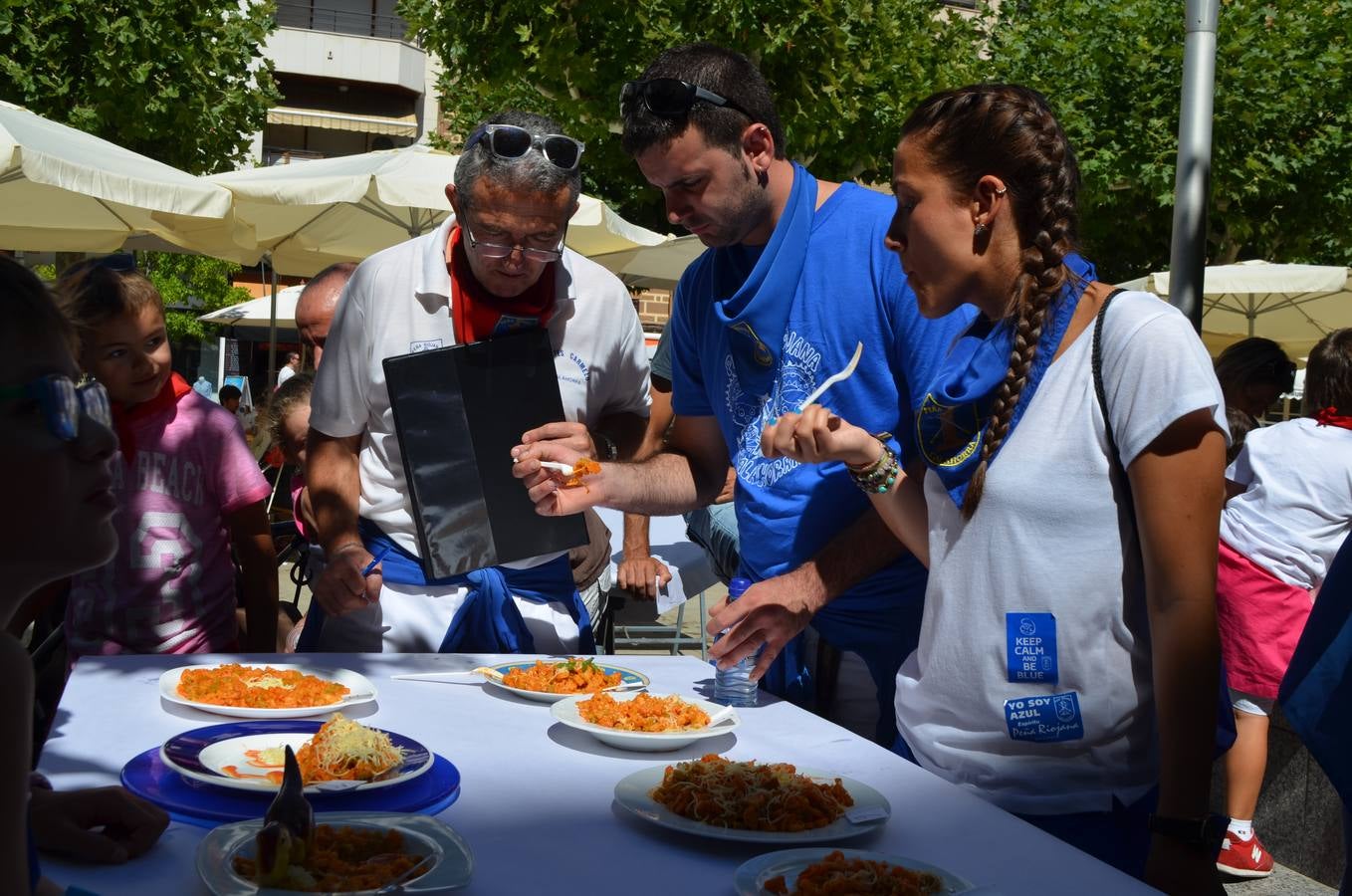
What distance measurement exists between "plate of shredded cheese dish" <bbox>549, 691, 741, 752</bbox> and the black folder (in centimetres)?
65

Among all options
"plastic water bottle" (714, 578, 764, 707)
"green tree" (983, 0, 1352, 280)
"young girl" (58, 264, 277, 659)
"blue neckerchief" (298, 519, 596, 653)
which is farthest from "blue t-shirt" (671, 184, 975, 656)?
"green tree" (983, 0, 1352, 280)

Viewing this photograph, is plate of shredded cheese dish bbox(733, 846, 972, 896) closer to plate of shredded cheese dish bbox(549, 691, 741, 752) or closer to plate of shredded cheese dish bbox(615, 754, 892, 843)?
plate of shredded cheese dish bbox(615, 754, 892, 843)

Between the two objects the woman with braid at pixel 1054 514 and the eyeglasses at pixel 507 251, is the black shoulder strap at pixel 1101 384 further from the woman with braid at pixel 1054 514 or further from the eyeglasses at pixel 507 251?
the eyeglasses at pixel 507 251

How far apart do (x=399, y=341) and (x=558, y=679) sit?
94 cm

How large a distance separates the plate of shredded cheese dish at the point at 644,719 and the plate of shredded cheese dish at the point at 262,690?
0.39 metres

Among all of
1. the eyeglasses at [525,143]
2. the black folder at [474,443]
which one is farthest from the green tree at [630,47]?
the black folder at [474,443]

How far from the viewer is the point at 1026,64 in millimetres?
18594

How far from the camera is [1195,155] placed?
5.08m

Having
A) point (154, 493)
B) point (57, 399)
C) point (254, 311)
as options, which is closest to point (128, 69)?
point (254, 311)

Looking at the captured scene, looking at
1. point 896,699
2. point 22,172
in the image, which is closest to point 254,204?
point 22,172

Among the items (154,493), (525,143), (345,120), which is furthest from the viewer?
(345,120)

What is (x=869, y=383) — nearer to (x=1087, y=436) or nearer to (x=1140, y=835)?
(x=1087, y=436)

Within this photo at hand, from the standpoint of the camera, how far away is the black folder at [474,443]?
9.84ft

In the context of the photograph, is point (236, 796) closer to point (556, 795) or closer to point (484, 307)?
point (556, 795)
